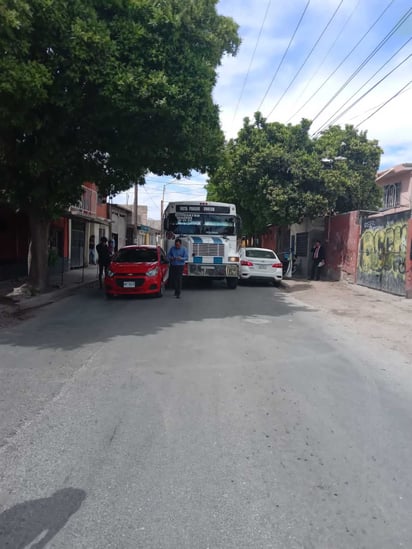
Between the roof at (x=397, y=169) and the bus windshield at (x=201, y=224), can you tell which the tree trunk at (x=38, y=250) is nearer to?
the bus windshield at (x=201, y=224)

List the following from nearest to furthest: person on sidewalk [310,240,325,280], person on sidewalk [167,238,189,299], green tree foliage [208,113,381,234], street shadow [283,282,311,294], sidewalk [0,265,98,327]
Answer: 1. sidewalk [0,265,98,327]
2. person on sidewalk [167,238,189,299]
3. street shadow [283,282,311,294]
4. person on sidewalk [310,240,325,280]
5. green tree foliage [208,113,381,234]

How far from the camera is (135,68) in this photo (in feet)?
32.9

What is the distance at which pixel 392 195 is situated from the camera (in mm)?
30141

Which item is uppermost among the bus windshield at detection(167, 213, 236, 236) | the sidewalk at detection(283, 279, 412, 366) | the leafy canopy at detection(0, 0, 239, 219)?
the leafy canopy at detection(0, 0, 239, 219)

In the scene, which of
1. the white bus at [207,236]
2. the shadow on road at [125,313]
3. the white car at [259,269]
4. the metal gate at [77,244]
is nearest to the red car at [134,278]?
the shadow on road at [125,313]

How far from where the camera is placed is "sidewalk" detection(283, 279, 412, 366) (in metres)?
8.82

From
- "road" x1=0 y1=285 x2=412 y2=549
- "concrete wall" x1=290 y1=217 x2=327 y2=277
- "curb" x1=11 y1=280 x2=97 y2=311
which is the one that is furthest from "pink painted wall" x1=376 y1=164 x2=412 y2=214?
"road" x1=0 y1=285 x2=412 y2=549

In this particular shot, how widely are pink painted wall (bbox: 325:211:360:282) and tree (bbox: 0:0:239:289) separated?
26.6 ft

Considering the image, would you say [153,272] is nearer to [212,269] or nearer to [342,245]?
[212,269]

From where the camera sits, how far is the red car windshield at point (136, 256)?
14.3 m

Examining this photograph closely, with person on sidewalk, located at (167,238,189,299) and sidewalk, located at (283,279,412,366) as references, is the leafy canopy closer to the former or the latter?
person on sidewalk, located at (167,238,189,299)

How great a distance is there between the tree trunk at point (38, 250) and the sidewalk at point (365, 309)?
775 cm

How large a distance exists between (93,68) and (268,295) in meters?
8.64

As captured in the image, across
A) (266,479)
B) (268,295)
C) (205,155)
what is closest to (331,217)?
(268,295)
